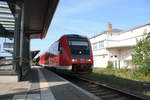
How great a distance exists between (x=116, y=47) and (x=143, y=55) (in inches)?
731

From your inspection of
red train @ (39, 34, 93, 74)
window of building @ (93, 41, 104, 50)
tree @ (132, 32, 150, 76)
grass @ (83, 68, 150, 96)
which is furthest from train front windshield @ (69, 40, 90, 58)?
window of building @ (93, 41, 104, 50)

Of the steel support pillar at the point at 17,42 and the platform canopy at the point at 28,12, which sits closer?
the steel support pillar at the point at 17,42

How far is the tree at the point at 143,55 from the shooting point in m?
20.3

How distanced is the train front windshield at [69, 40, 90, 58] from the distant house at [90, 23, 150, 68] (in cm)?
1927

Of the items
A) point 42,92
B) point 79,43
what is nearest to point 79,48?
point 79,43

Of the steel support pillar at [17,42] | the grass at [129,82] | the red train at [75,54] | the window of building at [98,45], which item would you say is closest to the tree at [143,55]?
the grass at [129,82]

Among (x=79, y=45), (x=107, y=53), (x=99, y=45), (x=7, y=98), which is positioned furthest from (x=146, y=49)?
(x=99, y=45)

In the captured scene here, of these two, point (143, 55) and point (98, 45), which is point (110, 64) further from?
point (143, 55)

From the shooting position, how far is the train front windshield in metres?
15.4

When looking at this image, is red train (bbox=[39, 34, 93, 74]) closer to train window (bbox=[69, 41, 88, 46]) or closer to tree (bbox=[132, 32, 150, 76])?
train window (bbox=[69, 41, 88, 46])

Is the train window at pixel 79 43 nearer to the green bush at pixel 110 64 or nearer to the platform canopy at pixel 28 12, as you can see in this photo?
the platform canopy at pixel 28 12

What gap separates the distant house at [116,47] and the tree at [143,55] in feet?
40.7

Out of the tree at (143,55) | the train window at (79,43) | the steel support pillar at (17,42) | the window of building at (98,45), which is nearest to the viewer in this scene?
the steel support pillar at (17,42)

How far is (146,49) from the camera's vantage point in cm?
2072
